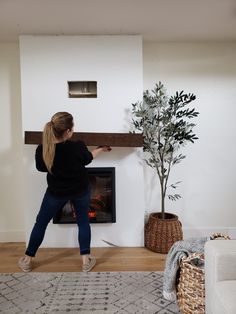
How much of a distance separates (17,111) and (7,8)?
1215 millimetres

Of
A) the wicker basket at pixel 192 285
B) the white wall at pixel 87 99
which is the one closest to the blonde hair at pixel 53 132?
the white wall at pixel 87 99

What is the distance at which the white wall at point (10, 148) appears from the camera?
340 centimetres

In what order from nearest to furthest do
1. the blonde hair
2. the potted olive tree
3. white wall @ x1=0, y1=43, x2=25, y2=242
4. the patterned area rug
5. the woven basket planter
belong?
the patterned area rug → the blonde hair → the potted olive tree → the woven basket planter → white wall @ x1=0, y1=43, x2=25, y2=242

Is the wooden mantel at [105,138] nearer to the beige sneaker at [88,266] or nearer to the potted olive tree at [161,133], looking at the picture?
the potted olive tree at [161,133]

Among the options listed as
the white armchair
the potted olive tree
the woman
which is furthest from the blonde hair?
the white armchair

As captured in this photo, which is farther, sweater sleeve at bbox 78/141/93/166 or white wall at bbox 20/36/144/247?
white wall at bbox 20/36/144/247

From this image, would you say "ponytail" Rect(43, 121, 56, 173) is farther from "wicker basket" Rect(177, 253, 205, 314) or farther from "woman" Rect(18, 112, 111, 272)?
"wicker basket" Rect(177, 253, 205, 314)

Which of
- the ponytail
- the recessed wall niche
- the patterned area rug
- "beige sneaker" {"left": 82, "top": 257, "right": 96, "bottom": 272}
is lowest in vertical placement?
the patterned area rug

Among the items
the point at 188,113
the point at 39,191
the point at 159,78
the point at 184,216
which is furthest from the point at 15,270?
the point at 159,78

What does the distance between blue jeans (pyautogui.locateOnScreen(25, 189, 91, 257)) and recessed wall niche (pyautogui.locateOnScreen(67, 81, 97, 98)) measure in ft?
3.55

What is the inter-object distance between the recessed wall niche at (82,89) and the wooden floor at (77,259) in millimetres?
1638

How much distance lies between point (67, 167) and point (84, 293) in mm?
995

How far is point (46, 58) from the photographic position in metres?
3.16

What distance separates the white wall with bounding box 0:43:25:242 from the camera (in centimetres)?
340
